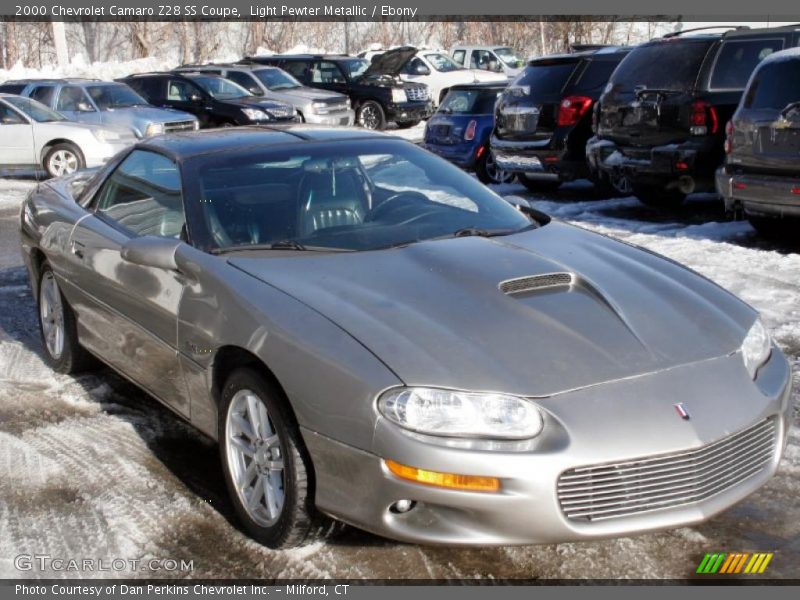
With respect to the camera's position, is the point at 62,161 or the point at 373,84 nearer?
the point at 62,161

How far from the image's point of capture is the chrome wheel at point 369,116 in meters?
24.2

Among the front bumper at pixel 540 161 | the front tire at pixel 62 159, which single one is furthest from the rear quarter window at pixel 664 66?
the front tire at pixel 62 159

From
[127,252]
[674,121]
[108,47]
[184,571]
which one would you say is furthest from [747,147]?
[108,47]

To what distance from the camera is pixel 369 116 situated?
24.3 m

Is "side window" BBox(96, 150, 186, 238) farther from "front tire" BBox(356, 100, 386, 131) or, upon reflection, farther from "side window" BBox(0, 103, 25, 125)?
"front tire" BBox(356, 100, 386, 131)

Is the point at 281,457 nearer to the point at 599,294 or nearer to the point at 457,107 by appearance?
the point at 599,294

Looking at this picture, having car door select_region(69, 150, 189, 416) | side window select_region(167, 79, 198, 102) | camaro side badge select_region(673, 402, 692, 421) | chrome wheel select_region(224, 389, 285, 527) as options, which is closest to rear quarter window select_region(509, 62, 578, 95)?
car door select_region(69, 150, 189, 416)

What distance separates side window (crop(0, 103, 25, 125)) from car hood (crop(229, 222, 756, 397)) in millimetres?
14004

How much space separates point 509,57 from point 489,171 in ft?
56.3

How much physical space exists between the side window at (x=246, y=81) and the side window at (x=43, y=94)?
178 inches

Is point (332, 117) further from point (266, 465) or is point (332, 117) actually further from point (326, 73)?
point (266, 465)

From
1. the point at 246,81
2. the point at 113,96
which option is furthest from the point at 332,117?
the point at 113,96

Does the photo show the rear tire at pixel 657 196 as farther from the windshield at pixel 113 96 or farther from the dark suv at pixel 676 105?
the windshield at pixel 113 96

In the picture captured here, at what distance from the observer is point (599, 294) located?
4.01 metres
